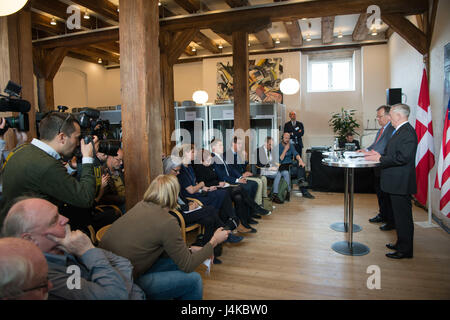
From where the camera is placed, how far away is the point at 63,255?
4.25 ft

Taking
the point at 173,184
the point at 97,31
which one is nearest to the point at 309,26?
the point at 97,31

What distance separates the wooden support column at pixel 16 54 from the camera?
2.93 meters

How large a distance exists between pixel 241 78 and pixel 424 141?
306 cm

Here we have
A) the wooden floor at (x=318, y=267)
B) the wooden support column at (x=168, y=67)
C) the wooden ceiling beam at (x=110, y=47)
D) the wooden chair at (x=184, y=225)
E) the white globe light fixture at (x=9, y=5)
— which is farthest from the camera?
the wooden ceiling beam at (x=110, y=47)

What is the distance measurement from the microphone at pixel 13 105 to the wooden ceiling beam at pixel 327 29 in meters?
6.55

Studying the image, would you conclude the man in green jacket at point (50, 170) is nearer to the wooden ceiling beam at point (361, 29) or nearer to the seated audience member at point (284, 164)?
the seated audience member at point (284, 164)

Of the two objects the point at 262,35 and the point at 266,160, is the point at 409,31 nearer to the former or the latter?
the point at 266,160

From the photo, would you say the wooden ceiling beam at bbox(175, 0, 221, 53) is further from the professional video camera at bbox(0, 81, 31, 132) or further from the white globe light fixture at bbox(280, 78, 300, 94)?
the professional video camera at bbox(0, 81, 31, 132)

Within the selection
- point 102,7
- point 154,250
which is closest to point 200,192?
A: point 154,250

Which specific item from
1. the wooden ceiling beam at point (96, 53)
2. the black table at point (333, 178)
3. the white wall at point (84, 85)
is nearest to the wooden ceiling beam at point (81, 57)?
the white wall at point (84, 85)

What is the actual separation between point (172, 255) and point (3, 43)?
9.23 feet

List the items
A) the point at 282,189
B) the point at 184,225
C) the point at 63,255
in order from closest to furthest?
1. the point at 63,255
2. the point at 184,225
3. the point at 282,189

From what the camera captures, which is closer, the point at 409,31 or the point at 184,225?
the point at 184,225
